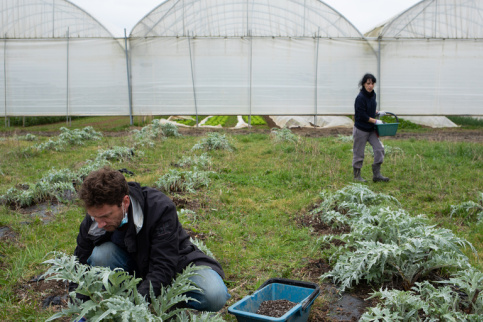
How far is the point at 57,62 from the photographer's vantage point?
588 inches

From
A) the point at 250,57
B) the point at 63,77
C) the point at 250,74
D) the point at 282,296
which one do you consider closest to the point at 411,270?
the point at 282,296

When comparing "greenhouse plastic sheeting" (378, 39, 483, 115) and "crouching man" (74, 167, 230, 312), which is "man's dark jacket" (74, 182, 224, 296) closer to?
"crouching man" (74, 167, 230, 312)

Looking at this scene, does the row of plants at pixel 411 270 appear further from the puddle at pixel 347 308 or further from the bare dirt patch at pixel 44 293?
the bare dirt patch at pixel 44 293

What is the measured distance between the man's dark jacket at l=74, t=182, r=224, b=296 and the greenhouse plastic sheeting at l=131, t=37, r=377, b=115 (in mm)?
12335

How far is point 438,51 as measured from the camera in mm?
14641

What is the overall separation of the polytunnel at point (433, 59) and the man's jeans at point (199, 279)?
13.3 meters

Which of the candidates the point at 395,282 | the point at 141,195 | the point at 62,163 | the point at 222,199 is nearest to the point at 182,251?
the point at 141,195

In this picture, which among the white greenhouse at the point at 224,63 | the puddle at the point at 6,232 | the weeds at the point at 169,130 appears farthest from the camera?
the white greenhouse at the point at 224,63

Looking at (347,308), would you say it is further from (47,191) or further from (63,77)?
(63,77)

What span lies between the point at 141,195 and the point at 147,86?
42.3 feet

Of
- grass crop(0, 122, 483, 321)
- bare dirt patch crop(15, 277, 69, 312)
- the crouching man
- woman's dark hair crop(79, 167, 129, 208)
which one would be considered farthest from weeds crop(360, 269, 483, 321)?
bare dirt patch crop(15, 277, 69, 312)

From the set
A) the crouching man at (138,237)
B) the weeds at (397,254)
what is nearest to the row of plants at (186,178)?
the weeds at (397,254)

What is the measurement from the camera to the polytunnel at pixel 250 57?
48.5ft

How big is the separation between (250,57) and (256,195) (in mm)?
9633
